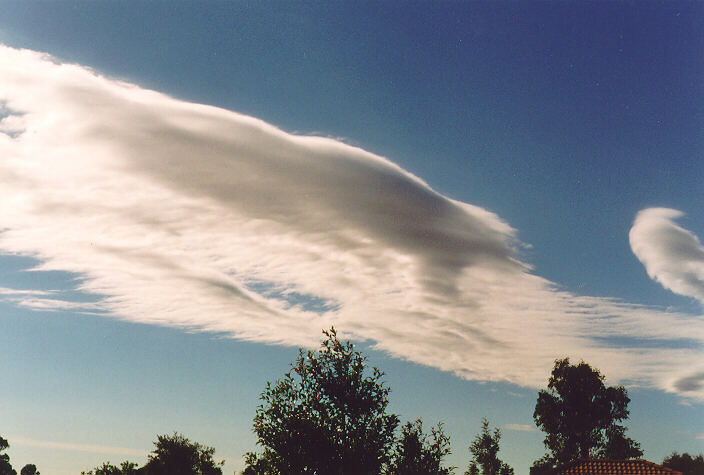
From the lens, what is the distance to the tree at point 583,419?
254 ft

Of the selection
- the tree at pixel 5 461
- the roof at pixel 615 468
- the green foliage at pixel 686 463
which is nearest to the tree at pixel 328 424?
the roof at pixel 615 468

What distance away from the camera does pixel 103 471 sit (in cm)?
6347

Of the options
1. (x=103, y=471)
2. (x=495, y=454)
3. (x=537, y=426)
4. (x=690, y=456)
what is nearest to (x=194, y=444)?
(x=103, y=471)

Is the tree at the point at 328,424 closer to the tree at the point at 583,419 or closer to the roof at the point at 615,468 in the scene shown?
the roof at the point at 615,468

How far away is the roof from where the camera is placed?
50938mm

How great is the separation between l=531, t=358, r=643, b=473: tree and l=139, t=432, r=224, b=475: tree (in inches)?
2457

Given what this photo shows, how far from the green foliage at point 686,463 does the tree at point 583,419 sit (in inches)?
1493

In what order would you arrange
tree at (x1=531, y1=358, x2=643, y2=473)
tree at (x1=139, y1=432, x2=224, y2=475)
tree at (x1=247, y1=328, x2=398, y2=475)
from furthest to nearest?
tree at (x1=139, y1=432, x2=224, y2=475)
tree at (x1=531, y1=358, x2=643, y2=473)
tree at (x1=247, y1=328, x2=398, y2=475)

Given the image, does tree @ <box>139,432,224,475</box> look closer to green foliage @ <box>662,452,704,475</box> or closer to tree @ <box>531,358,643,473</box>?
tree @ <box>531,358,643,473</box>

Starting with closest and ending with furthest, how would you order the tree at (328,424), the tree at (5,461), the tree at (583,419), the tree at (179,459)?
the tree at (328,424)
the tree at (583,419)
the tree at (179,459)
the tree at (5,461)

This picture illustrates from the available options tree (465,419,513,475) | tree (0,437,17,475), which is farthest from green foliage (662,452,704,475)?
tree (0,437,17,475)

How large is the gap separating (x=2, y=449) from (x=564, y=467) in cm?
17704

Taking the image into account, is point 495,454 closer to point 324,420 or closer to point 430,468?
point 430,468

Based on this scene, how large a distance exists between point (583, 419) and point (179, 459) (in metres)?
73.5
